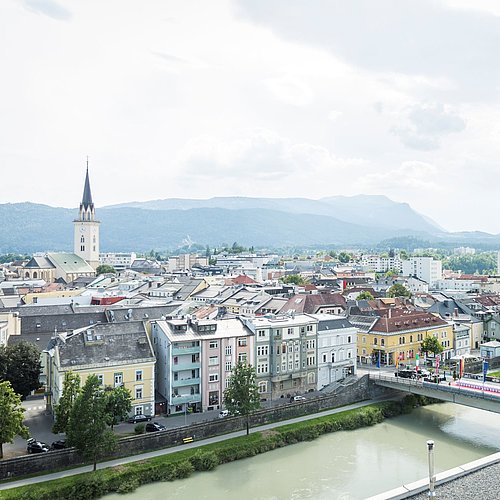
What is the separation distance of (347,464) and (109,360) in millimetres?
16968

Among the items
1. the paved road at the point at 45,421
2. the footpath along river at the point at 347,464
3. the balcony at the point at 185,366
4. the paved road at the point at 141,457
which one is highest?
the balcony at the point at 185,366

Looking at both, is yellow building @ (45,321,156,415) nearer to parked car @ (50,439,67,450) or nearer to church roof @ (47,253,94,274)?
parked car @ (50,439,67,450)

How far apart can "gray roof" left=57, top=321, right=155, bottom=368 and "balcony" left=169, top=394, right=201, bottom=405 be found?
3302 millimetres

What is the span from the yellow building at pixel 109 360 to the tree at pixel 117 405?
317cm

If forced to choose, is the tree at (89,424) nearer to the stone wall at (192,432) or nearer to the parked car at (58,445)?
the stone wall at (192,432)

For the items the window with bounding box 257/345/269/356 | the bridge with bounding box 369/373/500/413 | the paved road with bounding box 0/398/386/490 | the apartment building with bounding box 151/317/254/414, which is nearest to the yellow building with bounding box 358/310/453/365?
the bridge with bounding box 369/373/500/413

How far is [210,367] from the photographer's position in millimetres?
41625

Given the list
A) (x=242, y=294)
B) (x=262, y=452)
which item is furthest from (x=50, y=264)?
(x=262, y=452)

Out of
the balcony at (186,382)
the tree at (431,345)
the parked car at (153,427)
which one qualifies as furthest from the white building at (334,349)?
the parked car at (153,427)

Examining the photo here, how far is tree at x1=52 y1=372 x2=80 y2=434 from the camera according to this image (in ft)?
105

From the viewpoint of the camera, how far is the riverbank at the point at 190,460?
95.0 feet

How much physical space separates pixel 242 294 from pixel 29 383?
117 feet

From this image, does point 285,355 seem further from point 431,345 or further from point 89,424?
point 89,424

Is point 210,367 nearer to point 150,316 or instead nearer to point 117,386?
point 117,386
